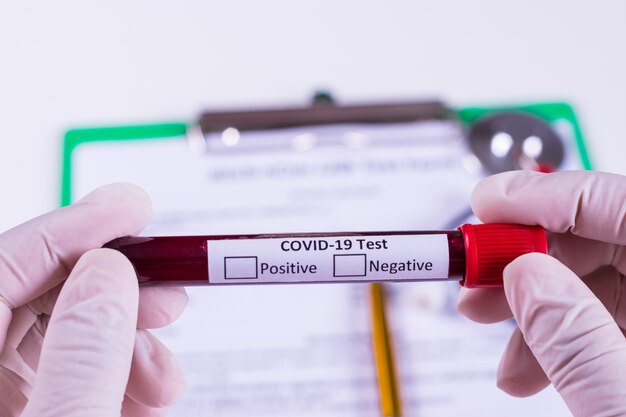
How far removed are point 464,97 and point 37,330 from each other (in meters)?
0.57

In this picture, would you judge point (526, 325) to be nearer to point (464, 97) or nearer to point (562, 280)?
point (562, 280)

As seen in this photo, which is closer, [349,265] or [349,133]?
[349,265]

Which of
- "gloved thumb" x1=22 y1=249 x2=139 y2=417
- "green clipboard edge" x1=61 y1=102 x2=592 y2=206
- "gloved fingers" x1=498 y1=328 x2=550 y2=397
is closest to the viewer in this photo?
"gloved thumb" x1=22 y1=249 x2=139 y2=417

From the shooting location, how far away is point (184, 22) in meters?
0.82

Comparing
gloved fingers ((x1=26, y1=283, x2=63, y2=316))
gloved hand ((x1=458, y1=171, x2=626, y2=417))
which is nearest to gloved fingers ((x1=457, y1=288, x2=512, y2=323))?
gloved hand ((x1=458, y1=171, x2=626, y2=417))

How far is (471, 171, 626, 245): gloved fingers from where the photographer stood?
46 centimetres

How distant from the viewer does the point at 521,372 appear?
50 cm

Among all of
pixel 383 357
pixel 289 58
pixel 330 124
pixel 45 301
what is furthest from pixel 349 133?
pixel 45 301

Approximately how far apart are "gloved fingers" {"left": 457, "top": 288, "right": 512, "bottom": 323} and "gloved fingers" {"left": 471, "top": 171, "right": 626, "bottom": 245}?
0.25ft

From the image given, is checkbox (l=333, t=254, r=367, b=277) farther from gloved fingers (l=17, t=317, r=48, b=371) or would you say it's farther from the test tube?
gloved fingers (l=17, t=317, r=48, b=371)

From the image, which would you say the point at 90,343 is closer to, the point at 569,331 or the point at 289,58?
the point at 569,331

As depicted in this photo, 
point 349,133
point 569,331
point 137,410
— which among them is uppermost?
point 349,133

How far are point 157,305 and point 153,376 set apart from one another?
59 millimetres

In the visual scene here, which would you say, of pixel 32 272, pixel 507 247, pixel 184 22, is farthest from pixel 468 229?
pixel 184 22
